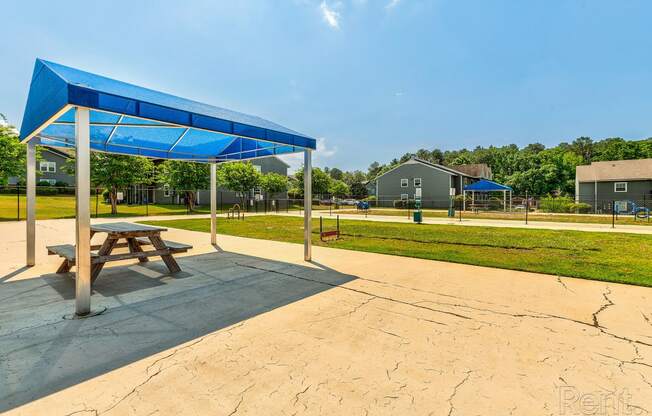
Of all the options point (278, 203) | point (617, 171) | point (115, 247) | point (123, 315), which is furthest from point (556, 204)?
point (123, 315)

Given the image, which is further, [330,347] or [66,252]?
[66,252]

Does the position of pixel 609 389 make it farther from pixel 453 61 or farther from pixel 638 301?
pixel 453 61

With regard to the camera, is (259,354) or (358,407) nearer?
(358,407)

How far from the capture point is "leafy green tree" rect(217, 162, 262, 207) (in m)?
32.0

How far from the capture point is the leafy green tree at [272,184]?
36.5 meters

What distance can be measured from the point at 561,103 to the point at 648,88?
6.30 meters

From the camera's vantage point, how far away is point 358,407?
6.79ft

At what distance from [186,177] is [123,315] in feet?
85.5

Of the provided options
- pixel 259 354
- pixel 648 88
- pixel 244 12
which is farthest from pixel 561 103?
pixel 259 354

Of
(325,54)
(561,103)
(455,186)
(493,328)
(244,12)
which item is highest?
(561,103)

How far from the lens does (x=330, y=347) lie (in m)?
2.96

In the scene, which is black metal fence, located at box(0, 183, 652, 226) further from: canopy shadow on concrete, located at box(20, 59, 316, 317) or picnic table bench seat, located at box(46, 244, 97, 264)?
picnic table bench seat, located at box(46, 244, 97, 264)

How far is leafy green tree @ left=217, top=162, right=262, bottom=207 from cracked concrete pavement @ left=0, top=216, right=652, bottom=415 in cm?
2761

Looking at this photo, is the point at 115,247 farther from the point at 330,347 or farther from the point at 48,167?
the point at 48,167
